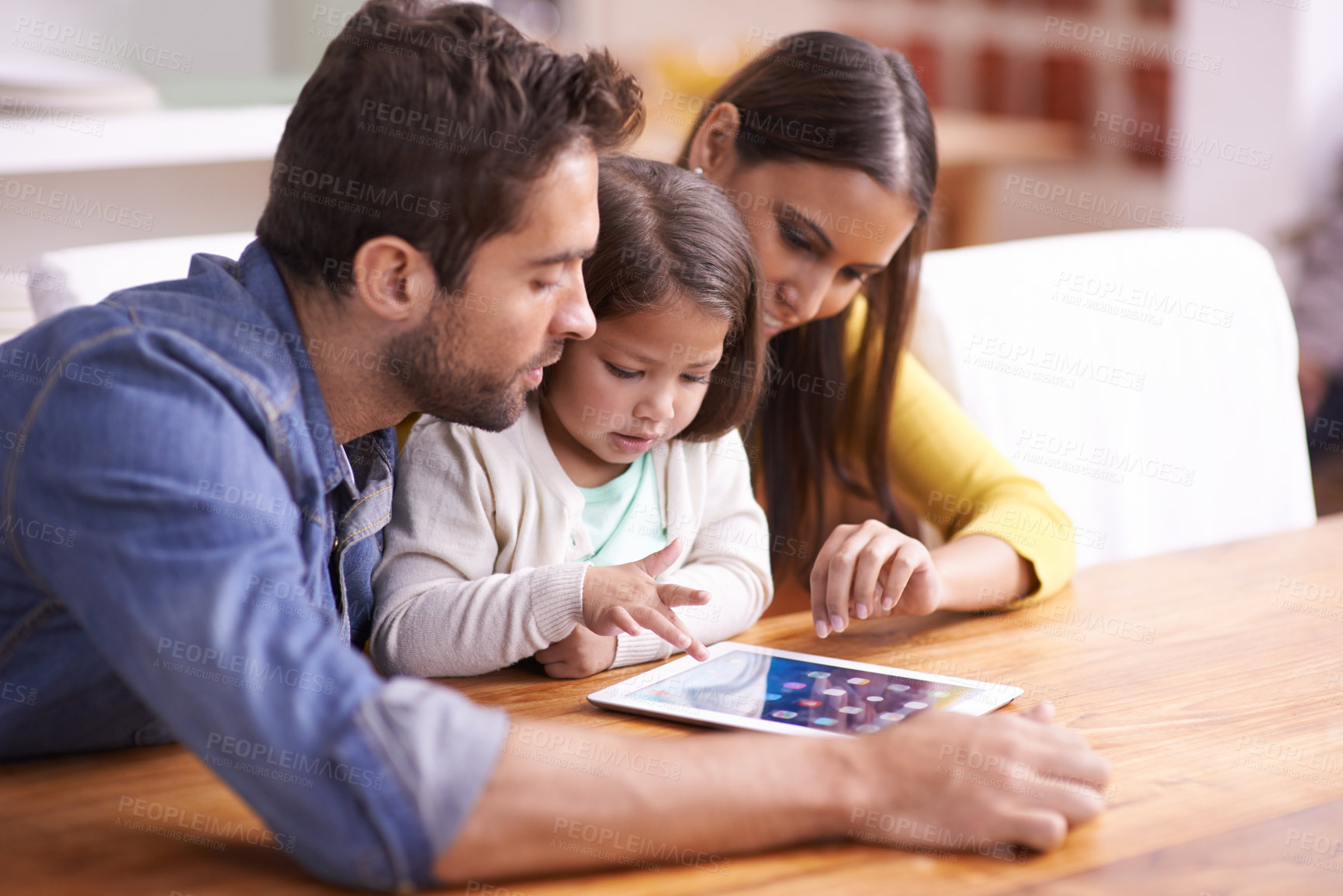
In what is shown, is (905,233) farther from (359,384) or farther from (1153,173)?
(1153,173)

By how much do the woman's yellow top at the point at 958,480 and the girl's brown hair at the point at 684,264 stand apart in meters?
0.32

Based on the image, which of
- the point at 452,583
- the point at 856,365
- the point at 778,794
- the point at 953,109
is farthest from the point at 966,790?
the point at 953,109

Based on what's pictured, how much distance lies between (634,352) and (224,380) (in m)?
0.44

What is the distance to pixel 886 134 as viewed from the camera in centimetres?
144

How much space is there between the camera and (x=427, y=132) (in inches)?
34.7

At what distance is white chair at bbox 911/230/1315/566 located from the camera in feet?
5.87

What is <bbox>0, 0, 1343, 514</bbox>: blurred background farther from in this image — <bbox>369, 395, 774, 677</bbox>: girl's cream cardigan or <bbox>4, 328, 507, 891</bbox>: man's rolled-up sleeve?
<bbox>4, 328, 507, 891</bbox>: man's rolled-up sleeve

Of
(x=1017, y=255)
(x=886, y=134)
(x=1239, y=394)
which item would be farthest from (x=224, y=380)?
(x=1239, y=394)

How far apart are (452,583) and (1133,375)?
3.77 feet

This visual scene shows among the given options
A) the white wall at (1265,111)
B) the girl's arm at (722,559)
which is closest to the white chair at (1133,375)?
the girl's arm at (722,559)

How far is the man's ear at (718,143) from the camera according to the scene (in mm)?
1516

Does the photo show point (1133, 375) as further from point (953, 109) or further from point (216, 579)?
point (953, 109)

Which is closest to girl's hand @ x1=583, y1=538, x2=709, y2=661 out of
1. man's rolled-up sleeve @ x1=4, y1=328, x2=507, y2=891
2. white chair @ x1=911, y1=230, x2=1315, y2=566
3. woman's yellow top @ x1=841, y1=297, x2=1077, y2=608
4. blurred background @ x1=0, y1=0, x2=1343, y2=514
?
man's rolled-up sleeve @ x1=4, y1=328, x2=507, y2=891

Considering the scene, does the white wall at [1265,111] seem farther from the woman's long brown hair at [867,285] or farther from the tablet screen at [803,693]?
the tablet screen at [803,693]
